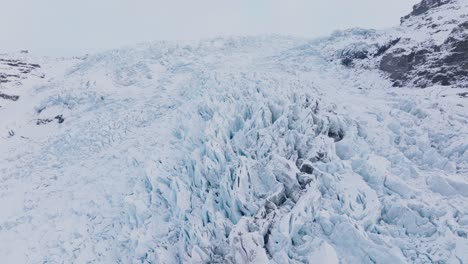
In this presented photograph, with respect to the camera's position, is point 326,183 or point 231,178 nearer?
point 326,183

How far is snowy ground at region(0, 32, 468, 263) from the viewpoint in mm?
8008

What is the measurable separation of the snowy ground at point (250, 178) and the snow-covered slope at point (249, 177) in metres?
0.04

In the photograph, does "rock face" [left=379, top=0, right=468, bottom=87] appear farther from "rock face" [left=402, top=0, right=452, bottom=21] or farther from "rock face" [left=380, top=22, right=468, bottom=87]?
"rock face" [left=402, top=0, right=452, bottom=21]

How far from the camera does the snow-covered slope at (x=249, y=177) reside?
8.02 m

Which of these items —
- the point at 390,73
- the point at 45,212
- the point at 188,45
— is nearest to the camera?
the point at 45,212

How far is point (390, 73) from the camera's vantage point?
54.5 feet

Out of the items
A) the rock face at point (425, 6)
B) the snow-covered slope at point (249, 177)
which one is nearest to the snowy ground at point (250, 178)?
the snow-covered slope at point (249, 177)

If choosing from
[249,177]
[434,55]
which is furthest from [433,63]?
[249,177]

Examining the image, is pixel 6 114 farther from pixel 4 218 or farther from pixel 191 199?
pixel 191 199

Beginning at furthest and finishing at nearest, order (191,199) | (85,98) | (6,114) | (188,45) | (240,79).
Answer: (188,45)
(6,114)
(85,98)
(240,79)
(191,199)

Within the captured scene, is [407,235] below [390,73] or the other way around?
below

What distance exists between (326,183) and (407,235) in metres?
2.08

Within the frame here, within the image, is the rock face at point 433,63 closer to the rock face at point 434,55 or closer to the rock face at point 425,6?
the rock face at point 434,55


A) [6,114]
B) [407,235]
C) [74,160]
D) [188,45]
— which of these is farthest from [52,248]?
[188,45]
